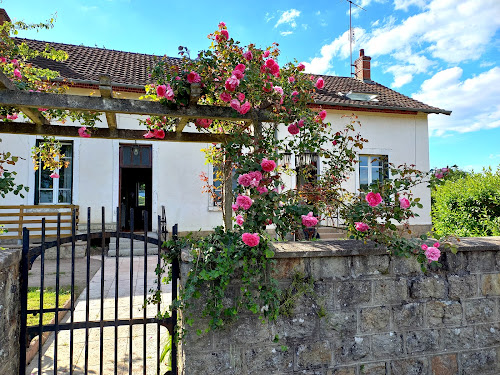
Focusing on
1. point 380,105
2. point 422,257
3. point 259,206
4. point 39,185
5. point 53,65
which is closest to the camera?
point 259,206

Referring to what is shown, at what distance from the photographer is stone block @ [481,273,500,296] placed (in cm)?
278

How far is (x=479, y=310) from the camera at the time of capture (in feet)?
9.09

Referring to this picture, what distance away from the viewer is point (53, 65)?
9508 mm

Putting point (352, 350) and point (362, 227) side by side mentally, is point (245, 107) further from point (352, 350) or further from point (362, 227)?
point (352, 350)

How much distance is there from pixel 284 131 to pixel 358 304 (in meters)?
7.51

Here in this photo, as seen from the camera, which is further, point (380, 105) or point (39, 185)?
point (380, 105)

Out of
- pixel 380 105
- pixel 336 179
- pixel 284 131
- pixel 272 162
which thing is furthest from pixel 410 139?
pixel 272 162

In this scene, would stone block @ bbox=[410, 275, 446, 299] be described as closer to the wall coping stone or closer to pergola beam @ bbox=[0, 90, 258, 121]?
the wall coping stone

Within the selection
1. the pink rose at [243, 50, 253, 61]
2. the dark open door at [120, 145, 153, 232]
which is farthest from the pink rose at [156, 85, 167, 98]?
the dark open door at [120, 145, 153, 232]

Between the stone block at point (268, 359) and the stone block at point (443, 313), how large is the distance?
1.16 meters

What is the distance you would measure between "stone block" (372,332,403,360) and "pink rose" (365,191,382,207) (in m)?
1.00

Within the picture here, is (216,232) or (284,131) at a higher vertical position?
(284,131)

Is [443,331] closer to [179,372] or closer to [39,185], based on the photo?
[179,372]

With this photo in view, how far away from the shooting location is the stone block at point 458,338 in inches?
106
